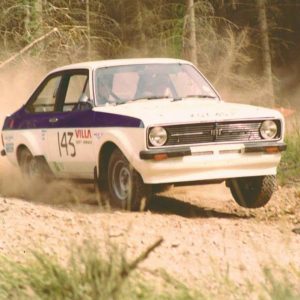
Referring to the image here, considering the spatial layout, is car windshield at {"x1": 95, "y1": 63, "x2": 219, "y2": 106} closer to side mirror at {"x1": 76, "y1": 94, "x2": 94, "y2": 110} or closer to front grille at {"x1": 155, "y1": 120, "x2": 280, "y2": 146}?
side mirror at {"x1": 76, "y1": 94, "x2": 94, "y2": 110}

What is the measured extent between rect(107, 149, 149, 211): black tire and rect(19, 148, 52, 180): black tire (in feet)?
5.36

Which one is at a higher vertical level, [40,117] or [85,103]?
[85,103]

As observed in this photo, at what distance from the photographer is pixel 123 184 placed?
31.2ft

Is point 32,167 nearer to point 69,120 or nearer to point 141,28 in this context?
point 69,120

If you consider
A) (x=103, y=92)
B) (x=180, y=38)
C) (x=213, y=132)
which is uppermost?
(x=180, y=38)

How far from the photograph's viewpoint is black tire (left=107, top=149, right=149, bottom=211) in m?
9.20

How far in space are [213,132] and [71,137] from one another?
1.95 metres

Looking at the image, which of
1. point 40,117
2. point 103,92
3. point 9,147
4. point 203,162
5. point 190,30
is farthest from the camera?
point 190,30

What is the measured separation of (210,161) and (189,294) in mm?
4275

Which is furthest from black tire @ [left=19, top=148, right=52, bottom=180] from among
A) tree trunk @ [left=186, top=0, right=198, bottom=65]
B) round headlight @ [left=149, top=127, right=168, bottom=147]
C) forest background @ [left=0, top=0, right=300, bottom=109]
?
tree trunk @ [left=186, top=0, right=198, bottom=65]

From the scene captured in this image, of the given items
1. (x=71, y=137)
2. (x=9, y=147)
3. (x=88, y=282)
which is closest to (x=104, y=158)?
(x=71, y=137)

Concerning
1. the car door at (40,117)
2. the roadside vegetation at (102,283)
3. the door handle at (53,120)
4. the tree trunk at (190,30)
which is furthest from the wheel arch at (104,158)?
the tree trunk at (190,30)

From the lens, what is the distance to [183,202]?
11.0 metres

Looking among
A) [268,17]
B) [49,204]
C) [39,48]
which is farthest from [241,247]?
[268,17]
